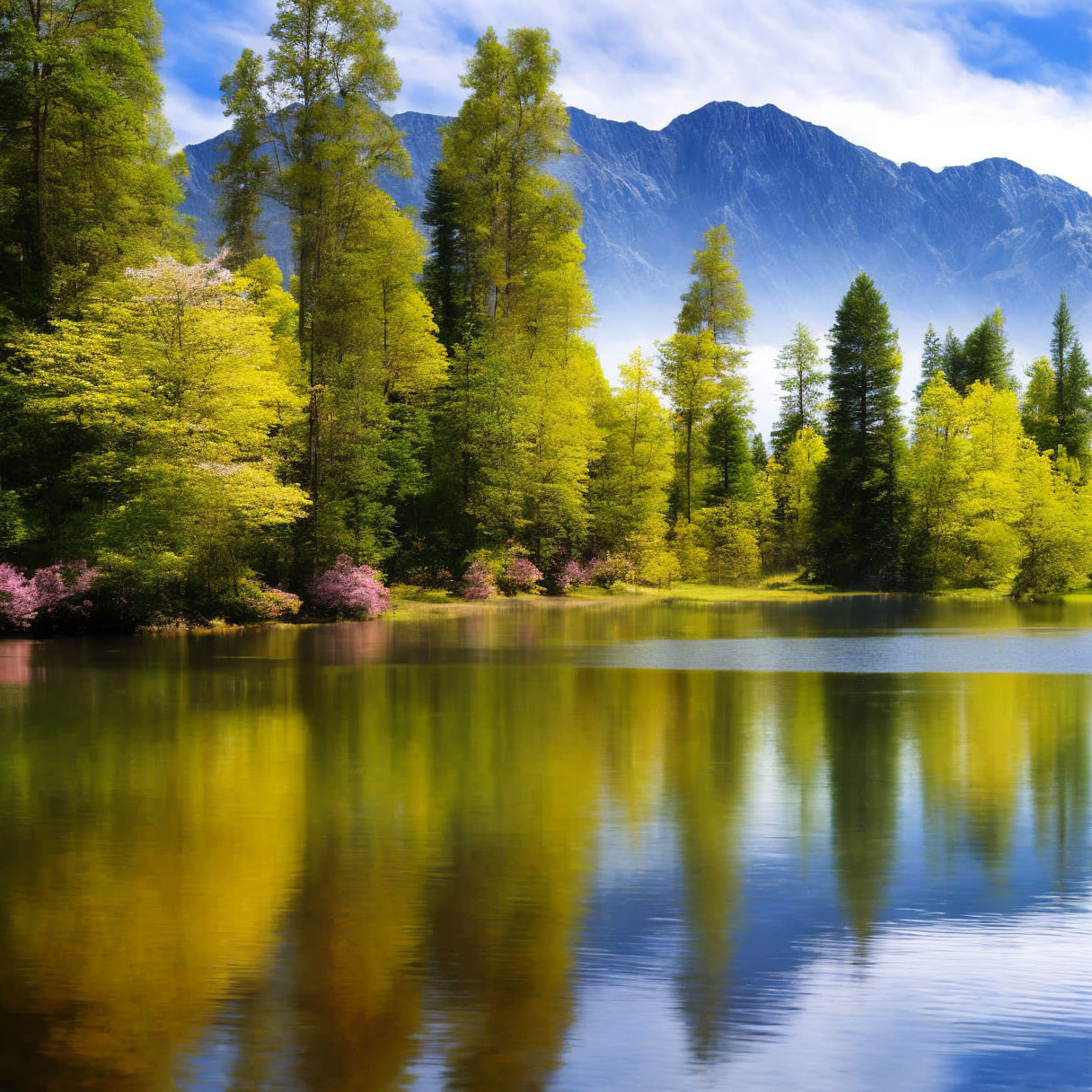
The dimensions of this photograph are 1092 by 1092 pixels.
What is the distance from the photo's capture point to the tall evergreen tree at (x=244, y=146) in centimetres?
4234

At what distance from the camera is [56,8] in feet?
120

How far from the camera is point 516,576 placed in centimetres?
5016

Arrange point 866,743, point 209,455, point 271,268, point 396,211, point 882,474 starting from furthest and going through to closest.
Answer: point 882,474 → point 271,268 → point 396,211 → point 209,455 → point 866,743

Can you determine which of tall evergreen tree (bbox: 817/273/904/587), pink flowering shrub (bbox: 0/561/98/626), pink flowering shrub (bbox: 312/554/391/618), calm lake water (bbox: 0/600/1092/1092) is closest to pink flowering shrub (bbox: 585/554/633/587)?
tall evergreen tree (bbox: 817/273/904/587)

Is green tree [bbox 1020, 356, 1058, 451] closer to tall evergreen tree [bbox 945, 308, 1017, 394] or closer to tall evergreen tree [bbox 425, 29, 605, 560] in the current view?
tall evergreen tree [bbox 945, 308, 1017, 394]

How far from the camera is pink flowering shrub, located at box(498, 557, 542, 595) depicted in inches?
1971

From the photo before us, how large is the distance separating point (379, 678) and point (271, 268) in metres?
38.7

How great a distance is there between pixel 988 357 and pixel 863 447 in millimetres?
17933

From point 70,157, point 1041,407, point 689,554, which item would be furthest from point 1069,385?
point 70,157

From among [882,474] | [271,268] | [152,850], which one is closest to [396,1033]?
[152,850]

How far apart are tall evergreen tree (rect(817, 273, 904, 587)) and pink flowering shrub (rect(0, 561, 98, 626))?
4969 centimetres

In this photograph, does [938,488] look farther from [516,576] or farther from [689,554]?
[516,576]

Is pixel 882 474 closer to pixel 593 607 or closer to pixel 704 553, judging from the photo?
pixel 704 553

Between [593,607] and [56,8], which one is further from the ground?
[56,8]
